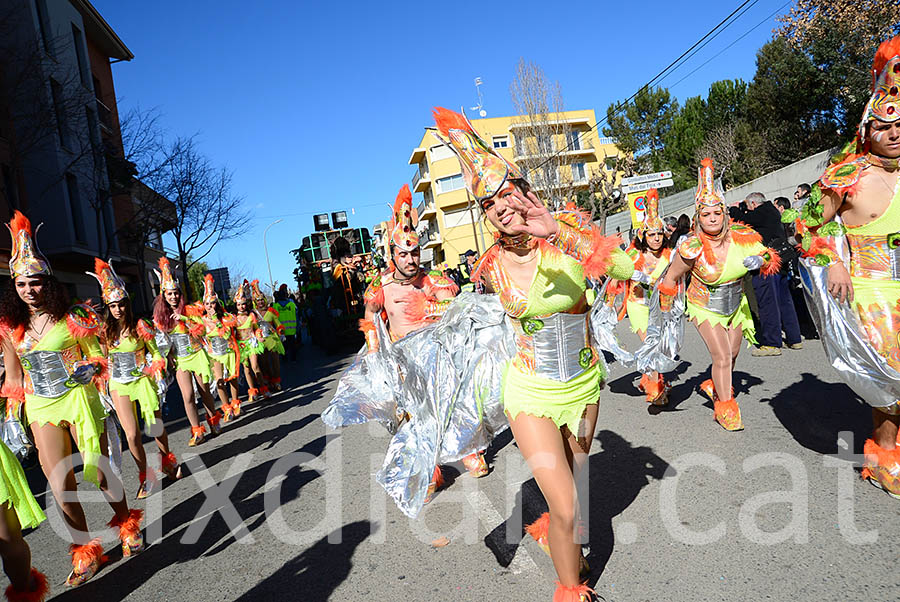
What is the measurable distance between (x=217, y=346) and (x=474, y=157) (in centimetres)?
761

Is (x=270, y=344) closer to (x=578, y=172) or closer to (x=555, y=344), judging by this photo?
(x=555, y=344)

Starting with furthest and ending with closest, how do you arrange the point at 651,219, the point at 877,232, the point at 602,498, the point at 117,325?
1. the point at 651,219
2. the point at 117,325
3. the point at 602,498
4. the point at 877,232

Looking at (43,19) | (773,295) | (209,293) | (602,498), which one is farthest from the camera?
(43,19)

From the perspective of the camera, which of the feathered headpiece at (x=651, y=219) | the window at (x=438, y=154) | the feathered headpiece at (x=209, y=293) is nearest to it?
the feathered headpiece at (x=651, y=219)

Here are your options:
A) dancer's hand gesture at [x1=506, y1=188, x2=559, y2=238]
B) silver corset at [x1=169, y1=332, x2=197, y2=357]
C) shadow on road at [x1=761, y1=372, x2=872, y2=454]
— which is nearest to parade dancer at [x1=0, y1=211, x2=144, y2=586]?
dancer's hand gesture at [x1=506, y1=188, x2=559, y2=238]

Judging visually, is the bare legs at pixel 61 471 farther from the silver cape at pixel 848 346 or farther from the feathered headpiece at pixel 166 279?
the silver cape at pixel 848 346

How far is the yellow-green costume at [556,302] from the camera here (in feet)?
9.50

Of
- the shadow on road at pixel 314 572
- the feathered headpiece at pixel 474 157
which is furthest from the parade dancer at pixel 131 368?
the feathered headpiece at pixel 474 157

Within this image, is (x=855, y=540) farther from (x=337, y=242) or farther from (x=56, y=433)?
(x=337, y=242)

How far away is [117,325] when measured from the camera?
5.52 m

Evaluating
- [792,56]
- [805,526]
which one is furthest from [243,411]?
[792,56]

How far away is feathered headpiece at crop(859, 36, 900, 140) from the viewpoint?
131 inches

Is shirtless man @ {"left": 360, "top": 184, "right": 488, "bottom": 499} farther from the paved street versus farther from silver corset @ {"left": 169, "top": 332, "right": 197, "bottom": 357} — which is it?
silver corset @ {"left": 169, "top": 332, "right": 197, "bottom": 357}

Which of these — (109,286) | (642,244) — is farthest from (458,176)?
(109,286)
